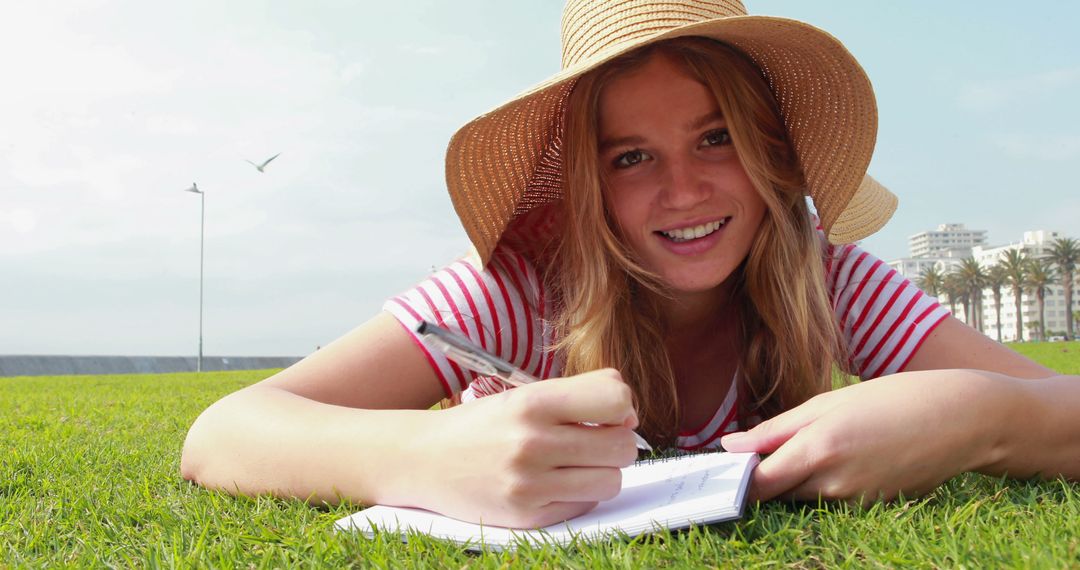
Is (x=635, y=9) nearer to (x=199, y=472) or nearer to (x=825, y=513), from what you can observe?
(x=825, y=513)

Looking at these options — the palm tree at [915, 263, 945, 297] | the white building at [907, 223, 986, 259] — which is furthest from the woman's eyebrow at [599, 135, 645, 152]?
the white building at [907, 223, 986, 259]

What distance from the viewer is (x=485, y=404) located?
1555mm

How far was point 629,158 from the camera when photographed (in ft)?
8.13

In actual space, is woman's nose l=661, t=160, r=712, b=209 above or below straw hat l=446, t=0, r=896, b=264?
below

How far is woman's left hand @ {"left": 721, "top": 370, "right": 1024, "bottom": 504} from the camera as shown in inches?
61.2

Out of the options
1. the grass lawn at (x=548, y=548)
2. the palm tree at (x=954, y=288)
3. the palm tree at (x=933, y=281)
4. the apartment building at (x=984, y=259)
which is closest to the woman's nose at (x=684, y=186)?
the grass lawn at (x=548, y=548)

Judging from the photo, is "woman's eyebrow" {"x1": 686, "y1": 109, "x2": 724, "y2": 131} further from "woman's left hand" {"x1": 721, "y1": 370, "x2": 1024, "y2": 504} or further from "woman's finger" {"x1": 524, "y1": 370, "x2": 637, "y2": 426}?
"woman's finger" {"x1": 524, "y1": 370, "x2": 637, "y2": 426}

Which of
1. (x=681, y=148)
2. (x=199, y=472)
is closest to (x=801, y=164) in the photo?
(x=681, y=148)

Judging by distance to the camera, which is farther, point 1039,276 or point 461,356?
point 1039,276

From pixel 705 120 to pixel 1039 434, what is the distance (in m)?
1.15

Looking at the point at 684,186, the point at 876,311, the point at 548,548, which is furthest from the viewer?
the point at 876,311

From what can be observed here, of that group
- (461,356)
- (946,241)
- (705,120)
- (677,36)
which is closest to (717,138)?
(705,120)

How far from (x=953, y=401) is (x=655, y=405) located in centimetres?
114

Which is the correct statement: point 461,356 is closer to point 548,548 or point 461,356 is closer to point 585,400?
point 585,400
